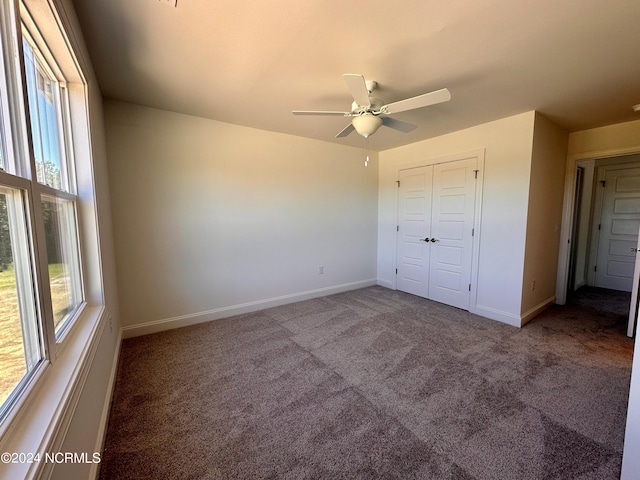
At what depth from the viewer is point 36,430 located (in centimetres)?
83

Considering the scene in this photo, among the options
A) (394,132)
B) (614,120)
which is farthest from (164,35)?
(614,120)

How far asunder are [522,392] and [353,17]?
2.75 meters

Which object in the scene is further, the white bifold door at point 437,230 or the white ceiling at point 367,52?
the white bifold door at point 437,230

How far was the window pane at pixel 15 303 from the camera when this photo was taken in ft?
2.91

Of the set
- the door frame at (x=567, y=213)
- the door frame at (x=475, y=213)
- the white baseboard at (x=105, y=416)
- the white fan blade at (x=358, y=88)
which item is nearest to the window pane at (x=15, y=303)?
the white baseboard at (x=105, y=416)

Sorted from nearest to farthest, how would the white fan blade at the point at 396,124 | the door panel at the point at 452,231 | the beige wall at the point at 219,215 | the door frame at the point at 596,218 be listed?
the white fan blade at the point at 396,124 < the beige wall at the point at 219,215 < the door panel at the point at 452,231 < the door frame at the point at 596,218

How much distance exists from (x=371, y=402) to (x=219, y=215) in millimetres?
2578

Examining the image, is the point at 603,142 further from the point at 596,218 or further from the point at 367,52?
the point at 367,52

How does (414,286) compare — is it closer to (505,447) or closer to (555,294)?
(555,294)

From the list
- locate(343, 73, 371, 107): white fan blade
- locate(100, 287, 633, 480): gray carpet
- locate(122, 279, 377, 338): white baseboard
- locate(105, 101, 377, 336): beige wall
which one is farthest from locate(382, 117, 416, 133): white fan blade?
locate(122, 279, 377, 338): white baseboard

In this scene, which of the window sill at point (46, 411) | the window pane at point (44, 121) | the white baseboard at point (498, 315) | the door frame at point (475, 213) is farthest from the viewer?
the door frame at point (475, 213)

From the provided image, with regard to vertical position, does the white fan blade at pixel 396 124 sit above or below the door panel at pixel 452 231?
above

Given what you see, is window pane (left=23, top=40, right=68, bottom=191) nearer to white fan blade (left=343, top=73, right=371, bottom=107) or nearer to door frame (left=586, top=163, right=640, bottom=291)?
white fan blade (left=343, top=73, right=371, bottom=107)

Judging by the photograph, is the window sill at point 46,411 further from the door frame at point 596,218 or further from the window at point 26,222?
the door frame at point 596,218
